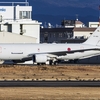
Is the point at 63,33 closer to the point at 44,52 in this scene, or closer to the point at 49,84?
the point at 44,52

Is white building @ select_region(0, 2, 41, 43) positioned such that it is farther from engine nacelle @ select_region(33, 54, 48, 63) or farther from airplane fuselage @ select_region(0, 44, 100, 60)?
engine nacelle @ select_region(33, 54, 48, 63)

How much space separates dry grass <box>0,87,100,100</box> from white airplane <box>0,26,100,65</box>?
116ft

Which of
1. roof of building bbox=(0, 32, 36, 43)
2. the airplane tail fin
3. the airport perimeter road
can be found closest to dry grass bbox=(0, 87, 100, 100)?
the airport perimeter road

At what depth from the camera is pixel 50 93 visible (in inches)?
1281

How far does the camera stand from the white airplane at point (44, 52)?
230 feet

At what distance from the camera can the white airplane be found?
70250 millimetres

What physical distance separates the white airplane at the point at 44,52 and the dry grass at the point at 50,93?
35.4 meters

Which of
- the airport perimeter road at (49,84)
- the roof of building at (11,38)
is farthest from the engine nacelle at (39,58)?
the airport perimeter road at (49,84)

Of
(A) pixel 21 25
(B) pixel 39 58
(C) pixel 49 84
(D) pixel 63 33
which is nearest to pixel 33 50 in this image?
(B) pixel 39 58

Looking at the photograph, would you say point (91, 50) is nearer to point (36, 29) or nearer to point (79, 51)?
point (79, 51)

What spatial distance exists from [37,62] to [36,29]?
25629mm

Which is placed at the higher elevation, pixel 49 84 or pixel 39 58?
pixel 49 84

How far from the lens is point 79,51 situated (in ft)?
241

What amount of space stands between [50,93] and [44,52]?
40480 mm
